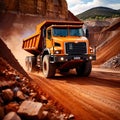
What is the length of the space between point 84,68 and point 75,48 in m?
1.77

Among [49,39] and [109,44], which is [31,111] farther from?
[109,44]

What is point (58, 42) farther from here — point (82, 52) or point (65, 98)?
point (65, 98)

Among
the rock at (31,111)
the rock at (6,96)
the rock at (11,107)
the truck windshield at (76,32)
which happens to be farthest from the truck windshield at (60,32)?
the rock at (31,111)

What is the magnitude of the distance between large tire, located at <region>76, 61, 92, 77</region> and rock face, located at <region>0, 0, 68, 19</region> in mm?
24866

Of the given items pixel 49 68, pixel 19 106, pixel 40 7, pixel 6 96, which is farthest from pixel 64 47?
pixel 40 7

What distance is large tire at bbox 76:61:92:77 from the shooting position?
46.5 feet

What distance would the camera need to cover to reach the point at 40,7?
42125 millimetres

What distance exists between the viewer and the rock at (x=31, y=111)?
4.91 metres

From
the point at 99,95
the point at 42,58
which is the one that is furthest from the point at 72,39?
the point at 99,95

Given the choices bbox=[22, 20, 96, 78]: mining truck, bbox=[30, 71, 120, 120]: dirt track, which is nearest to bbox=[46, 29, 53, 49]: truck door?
bbox=[22, 20, 96, 78]: mining truck

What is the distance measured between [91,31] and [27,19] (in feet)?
50.2

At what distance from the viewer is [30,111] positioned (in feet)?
16.4

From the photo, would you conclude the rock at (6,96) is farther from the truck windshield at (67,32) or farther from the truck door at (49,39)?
the truck windshield at (67,32)

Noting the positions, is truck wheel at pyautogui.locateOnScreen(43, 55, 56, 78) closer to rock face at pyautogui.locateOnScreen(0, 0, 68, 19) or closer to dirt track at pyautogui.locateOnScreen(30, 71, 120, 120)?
dirt track at pyautogui.locateOnScreen(30, 71, 120, 120)
